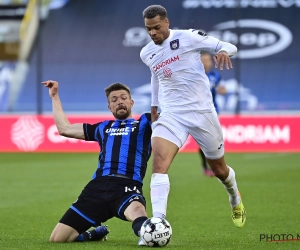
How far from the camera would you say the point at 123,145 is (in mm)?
6828

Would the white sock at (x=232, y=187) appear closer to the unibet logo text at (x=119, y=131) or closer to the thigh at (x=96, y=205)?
the unibet logo text at (x=119, y=131)

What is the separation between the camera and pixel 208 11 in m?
28.8

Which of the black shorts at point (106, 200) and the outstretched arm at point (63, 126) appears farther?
the outstretched arm at point (63, 126)

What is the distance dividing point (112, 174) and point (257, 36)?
75.5 feet

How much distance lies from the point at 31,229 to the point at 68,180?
578cm

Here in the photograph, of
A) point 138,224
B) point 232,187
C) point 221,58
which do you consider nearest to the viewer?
point 138,224

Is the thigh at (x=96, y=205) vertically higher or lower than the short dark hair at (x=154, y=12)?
lower

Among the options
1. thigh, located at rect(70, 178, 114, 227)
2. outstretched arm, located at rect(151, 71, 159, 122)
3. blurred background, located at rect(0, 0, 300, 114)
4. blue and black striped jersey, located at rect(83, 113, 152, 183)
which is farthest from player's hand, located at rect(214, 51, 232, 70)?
blurred background, located at rect(0, 0, 300, 114)

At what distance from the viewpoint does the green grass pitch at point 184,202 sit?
22.1ft

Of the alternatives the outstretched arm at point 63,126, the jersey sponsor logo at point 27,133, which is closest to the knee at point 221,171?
the outstretched arm at point 63,126

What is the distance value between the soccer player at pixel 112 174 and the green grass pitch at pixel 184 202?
0.76 ft

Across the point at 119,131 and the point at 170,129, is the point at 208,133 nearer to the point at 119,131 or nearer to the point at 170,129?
the point at 170,129

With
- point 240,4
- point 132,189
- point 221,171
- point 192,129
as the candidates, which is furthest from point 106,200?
point 240,4

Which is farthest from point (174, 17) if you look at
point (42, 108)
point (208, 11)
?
point (42, 108)
